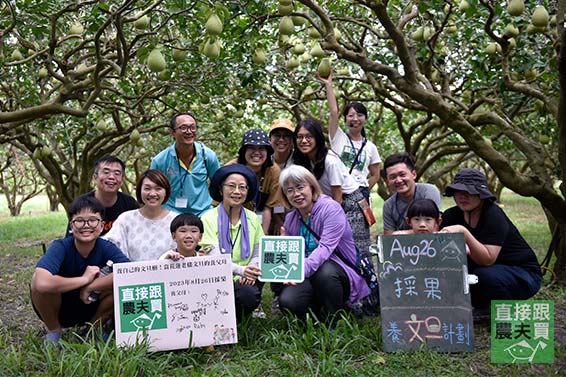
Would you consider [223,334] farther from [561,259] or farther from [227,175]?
[561,259]

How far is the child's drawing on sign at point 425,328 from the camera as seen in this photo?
3.10 metres

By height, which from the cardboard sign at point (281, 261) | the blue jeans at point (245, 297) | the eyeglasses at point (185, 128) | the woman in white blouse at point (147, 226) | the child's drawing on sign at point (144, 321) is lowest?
the child's drawing on sign at point (144, 321)

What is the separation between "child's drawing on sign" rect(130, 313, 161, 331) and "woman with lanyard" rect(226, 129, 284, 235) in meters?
1.11

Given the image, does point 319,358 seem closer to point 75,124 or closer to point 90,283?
point 90,283

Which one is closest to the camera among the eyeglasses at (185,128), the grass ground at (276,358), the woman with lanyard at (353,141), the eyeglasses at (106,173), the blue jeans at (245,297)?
the grass ground at (276,358)

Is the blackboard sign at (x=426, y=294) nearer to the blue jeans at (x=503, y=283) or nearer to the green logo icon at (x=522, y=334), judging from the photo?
the green logo icon at (x=522, y=334)

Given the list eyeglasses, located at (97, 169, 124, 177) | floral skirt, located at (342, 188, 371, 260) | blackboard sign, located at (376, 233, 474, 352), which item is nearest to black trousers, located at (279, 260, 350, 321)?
blackboard sign, located at (376, 233, 474, 352)

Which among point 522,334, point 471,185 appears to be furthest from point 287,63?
point 522,334

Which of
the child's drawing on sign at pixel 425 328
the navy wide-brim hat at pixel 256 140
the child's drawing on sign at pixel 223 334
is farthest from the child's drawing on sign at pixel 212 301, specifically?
the navy wide-brim hat at pixel 256 140

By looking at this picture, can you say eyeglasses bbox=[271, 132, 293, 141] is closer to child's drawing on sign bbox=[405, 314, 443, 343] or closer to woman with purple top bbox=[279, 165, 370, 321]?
woman with purple top bbox=[279, 165, 370, 321]

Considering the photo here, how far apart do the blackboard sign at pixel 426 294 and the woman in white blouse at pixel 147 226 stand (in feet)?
4.31

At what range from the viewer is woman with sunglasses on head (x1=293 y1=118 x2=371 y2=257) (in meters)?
3.87

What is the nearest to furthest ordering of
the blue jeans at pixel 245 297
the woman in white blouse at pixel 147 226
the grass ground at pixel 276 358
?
the grass ground at pixel 276 358 → the blue jeans at pixel 245 297 → the woman in white blouse at pixel 147 226

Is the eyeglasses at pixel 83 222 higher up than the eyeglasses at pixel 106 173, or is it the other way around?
the eyeglasses at pixel 106 173
